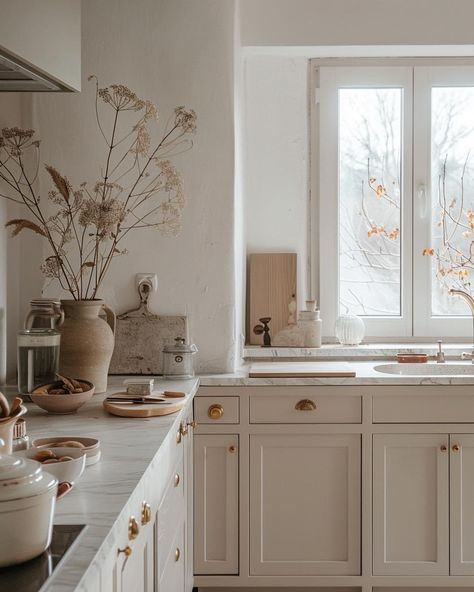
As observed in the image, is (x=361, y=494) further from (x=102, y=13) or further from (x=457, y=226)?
(x=102, y=13)

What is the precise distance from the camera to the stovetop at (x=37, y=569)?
0.99m

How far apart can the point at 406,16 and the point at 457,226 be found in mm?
916

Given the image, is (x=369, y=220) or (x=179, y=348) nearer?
(x=179, y=348)

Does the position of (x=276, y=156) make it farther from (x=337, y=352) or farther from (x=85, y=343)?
(x=85, y=343)

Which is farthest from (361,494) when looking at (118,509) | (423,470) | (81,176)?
(118,509)

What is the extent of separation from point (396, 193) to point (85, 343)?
1765mm

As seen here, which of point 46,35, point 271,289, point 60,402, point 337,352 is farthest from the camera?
point 271,289

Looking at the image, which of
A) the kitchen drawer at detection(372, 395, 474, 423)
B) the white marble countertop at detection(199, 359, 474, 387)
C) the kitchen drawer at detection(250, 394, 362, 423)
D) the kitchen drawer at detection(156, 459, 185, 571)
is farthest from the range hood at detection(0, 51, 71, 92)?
the kitchen drawer at detection(372, 395, 474, 423)

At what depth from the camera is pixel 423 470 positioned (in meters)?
2.96

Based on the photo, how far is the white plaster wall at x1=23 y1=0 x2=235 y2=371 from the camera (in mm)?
3012

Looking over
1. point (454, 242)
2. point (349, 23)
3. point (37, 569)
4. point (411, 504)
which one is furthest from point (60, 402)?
point (454, 242)

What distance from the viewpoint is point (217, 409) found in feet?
9.60

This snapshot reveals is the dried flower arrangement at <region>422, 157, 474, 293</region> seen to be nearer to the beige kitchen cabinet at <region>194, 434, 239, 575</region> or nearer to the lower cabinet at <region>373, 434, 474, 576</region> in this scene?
the lower cabinet at <region>373, 434, 474, 576</region>

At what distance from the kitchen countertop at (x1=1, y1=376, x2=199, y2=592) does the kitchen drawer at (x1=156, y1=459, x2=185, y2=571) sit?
18 centimetres
